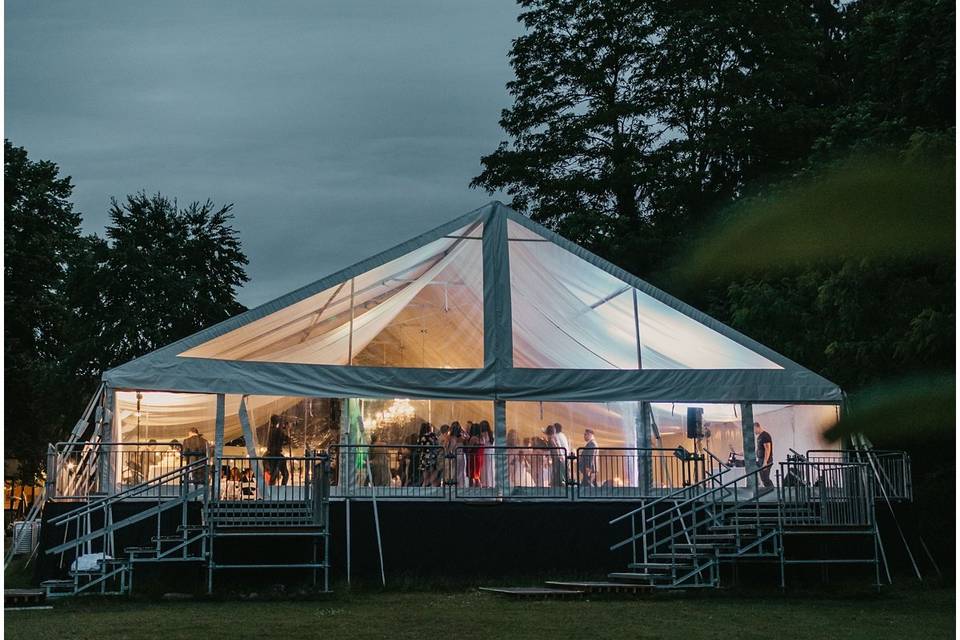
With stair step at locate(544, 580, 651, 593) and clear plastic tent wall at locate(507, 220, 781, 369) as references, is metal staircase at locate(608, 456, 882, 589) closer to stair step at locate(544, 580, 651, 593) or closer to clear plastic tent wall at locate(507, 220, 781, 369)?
stair step at locate(544, 580, 651, 593)

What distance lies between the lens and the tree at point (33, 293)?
1438 inches

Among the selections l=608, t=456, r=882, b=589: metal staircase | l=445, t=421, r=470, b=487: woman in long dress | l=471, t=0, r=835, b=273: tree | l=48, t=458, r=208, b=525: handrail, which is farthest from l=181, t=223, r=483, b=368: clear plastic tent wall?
l=471, t=0, r=835, b=273: tree

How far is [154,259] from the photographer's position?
147 ft

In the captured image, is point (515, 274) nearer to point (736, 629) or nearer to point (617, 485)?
point (617, 485)

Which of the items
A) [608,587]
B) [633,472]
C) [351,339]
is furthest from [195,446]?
[608,587]

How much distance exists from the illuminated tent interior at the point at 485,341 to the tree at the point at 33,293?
50.2 feet

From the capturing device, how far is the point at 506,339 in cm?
2120

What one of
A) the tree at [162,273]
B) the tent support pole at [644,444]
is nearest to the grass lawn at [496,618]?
the tent support pole at [644,444]

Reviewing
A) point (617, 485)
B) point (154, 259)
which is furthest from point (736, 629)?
point (154, 259)

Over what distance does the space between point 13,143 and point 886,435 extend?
43.7m

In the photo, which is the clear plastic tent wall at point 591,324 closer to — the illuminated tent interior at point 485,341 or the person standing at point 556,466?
the illuminated tent interior at point 485,341

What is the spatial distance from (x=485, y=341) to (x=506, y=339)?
350 mm

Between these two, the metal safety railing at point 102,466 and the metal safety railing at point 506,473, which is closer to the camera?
the metal safety railing at point 102,466

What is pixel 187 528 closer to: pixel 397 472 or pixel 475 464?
pixel 397 472
